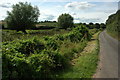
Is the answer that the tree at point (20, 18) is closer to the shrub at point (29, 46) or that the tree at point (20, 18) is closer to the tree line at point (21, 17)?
the tree line at point (21, 17)

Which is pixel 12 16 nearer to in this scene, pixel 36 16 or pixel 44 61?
pixel 36 16

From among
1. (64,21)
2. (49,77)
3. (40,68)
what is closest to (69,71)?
(49,77)

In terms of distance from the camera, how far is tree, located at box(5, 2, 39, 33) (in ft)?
124

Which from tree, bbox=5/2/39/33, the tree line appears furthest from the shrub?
tree, bbox=5/2/39/33

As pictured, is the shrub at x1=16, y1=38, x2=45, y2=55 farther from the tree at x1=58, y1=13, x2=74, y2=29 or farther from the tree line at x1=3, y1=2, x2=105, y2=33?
the tree at x1=58, y1=13, x2=74, y2=29

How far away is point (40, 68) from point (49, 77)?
1.86 feet

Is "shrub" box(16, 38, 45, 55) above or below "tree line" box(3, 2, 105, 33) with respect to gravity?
below

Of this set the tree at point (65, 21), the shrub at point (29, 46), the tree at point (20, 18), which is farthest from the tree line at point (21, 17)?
the shrub at point (29, 46)

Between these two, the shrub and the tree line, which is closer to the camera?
the shrub

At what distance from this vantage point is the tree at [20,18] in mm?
37938

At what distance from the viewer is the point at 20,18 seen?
38156 millimetres

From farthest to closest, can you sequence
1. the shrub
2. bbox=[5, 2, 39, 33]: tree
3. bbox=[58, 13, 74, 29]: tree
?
bbox=[58, 13, 74, 29]: tree < bbox=[5, 2, 39, 33]: tree < the shrub

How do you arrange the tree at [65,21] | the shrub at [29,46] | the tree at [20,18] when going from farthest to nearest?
the tree at [65,21]
the tree at [20,18]
the shrub at [29,46]

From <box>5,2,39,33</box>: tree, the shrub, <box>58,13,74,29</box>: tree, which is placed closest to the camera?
the shrub
